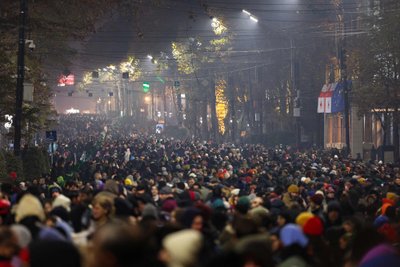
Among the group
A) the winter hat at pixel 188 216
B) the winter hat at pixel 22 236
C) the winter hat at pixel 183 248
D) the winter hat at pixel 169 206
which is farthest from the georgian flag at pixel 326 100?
the winter hat at pixel 183 248

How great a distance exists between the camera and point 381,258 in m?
9.16

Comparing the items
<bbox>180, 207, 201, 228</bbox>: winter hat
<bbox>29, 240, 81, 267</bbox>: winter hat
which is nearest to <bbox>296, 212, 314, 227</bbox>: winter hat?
<bbox>180, 207, 201, 228</bbox>: winter hat

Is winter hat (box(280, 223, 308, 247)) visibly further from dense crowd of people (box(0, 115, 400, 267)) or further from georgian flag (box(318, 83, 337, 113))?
georgian flag (box(318, 83, 337, 113))

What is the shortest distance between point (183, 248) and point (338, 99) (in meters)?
46.4

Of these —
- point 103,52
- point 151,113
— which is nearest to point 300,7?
point 103,52

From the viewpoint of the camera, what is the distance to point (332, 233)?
1299 cm

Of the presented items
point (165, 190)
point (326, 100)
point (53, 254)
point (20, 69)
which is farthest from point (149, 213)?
point (326, 100)

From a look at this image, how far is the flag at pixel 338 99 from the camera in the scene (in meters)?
53.3

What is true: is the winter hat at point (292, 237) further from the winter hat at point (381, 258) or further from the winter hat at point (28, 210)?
the winter hat at point (28, 210)

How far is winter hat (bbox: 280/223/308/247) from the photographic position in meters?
10.3

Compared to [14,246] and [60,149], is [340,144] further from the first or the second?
[14,246]

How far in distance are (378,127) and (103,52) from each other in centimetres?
6382

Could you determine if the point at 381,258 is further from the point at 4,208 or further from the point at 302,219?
the point at 4,208

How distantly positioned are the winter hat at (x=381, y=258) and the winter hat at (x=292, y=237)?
3.27ft
